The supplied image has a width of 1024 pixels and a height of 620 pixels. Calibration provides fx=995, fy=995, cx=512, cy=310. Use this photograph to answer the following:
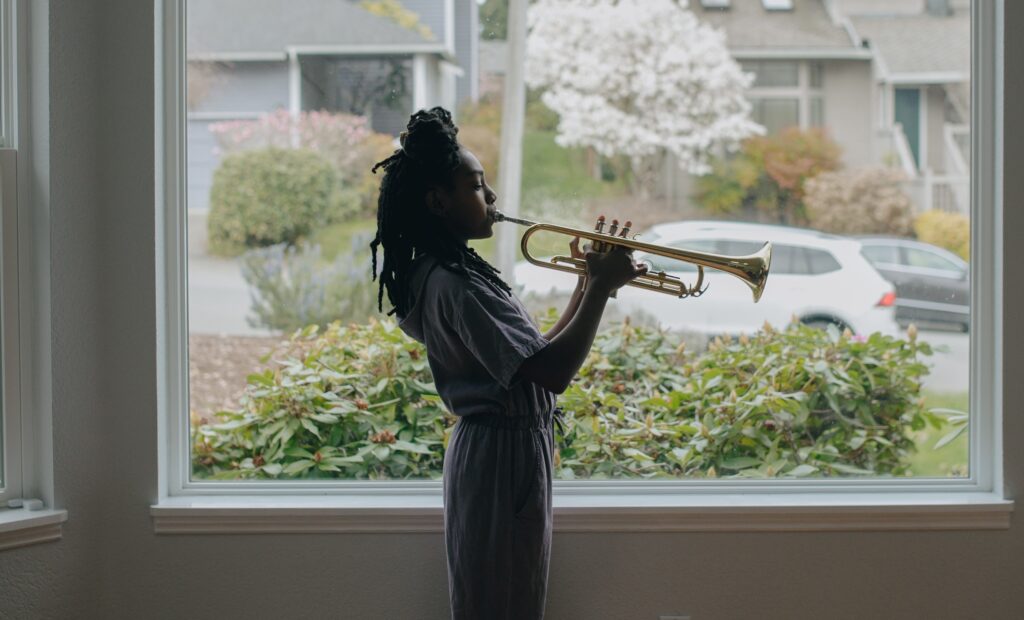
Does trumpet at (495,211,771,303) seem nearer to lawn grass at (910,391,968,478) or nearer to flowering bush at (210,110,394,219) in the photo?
flowering bush at (210,110,394,219)

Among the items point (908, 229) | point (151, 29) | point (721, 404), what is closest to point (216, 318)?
point (151, 29)

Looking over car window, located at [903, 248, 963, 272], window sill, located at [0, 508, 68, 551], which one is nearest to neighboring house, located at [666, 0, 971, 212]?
car window, located at [903, 248, 963, 272]

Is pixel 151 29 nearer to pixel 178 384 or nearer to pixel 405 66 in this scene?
pixel 405 66

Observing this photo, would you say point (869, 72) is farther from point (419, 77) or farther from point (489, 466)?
point (489, 466)

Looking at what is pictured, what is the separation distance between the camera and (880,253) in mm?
2631

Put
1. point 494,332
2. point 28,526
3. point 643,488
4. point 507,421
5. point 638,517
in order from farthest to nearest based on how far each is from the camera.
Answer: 1. point 643,488
2. point 638,517
3. point 28,526
4. point 507,421
5. point 494,332

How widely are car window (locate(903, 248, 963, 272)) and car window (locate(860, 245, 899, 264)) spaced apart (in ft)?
0.09

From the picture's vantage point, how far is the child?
1.85 meters

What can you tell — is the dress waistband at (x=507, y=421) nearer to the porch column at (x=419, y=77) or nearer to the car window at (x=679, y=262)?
the car window at (x=679, y=262)

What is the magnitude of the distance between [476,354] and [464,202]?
1.05ft

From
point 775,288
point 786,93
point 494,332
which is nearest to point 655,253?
point 494,332

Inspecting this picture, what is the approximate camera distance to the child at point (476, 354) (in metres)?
1.85

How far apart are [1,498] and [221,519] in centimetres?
52

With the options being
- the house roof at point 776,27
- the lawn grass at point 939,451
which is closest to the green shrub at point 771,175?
the house roof at point 776,27
